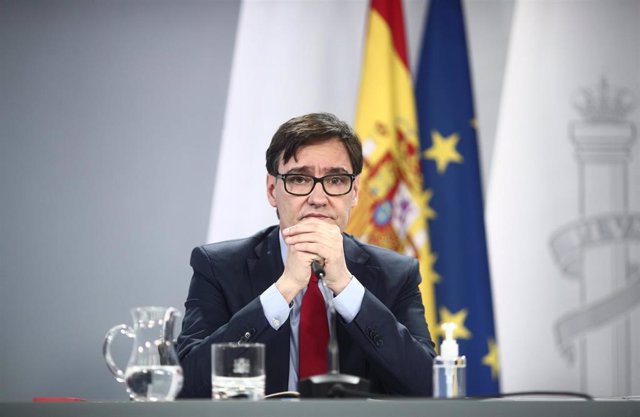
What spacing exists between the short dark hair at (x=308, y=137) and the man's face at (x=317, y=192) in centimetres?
2

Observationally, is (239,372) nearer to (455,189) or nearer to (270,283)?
(270,283)

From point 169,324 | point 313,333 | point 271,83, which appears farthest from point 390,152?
point 169,324

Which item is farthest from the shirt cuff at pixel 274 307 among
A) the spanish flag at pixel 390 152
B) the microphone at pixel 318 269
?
the spanish flag at pixel 390 152

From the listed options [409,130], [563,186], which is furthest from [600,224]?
[409,130]

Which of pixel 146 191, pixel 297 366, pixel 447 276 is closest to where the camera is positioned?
pixel 297 366

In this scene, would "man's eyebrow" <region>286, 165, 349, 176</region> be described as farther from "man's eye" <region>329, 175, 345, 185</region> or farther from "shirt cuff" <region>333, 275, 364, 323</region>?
"shirt cuff" <region>333, 275, 364, 323</region>

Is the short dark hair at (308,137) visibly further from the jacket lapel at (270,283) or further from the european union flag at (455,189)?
the european union flag at (455,189)

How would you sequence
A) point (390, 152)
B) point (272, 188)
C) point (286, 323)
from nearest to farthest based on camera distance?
1. point (286, 323)
2. point (272, 188)
3. point (390, 152)

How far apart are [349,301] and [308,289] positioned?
262mm

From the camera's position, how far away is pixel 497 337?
173 inches

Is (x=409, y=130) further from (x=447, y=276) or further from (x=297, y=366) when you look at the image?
(x=297, y=366)

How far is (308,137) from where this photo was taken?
104 inches

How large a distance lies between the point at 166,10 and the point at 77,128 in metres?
0.75

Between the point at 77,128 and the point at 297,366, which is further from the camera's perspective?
the point at 77,128
